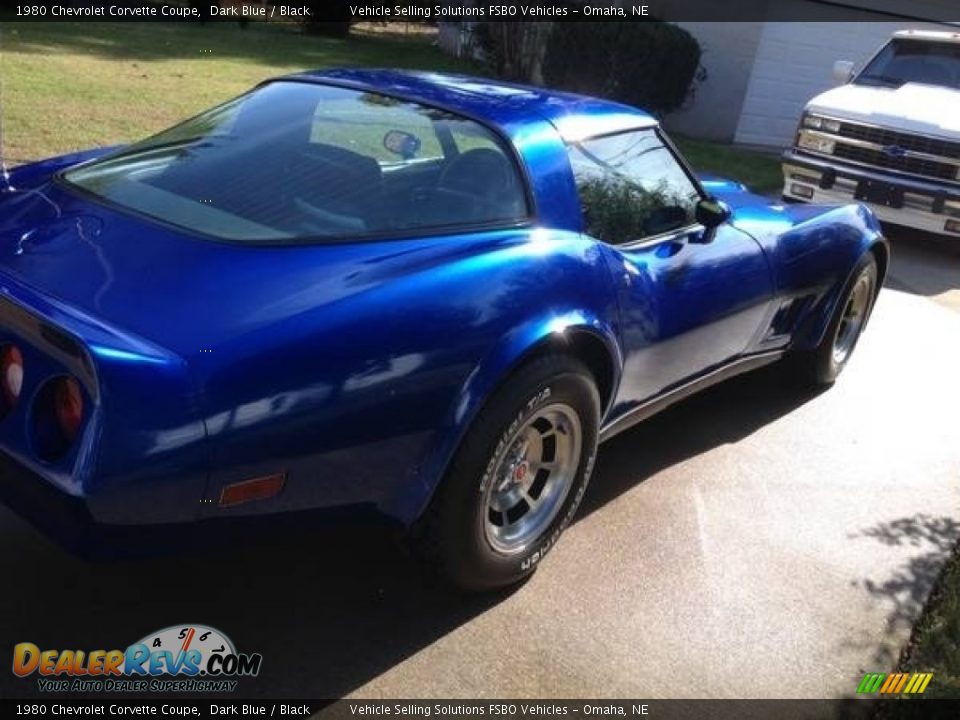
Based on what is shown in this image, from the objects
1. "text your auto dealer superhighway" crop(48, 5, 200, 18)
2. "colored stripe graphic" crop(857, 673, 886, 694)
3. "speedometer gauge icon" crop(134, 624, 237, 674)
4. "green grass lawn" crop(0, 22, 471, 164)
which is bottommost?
"text your auto dealer superhighway" crop(48, 5, 200, 18)

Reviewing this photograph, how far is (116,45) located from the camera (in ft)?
49.4

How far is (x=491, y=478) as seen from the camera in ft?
8.92

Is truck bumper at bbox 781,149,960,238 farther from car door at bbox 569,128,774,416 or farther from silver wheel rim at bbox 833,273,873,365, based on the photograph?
car door at bbox 569,128,774,416

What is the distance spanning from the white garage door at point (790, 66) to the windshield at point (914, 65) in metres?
4.26

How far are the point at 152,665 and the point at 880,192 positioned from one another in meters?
7.74

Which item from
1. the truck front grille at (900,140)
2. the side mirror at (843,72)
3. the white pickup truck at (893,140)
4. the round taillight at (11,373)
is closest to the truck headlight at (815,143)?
the white pickup truck at (893,140)

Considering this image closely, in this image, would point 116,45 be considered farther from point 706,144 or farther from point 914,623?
point 914,623

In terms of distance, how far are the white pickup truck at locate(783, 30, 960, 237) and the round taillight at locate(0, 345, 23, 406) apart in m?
7.87

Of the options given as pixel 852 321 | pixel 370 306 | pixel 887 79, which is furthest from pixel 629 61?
pixel 370 306

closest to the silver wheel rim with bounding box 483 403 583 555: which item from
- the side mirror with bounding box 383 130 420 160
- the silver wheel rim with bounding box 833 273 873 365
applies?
the side mirror with bounding box 383 130 420 160

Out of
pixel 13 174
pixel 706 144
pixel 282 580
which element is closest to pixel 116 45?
pixel 706 144

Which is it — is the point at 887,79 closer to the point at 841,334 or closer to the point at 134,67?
the point at 841,334

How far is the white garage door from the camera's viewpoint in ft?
45.5

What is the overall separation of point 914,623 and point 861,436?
1.54m
